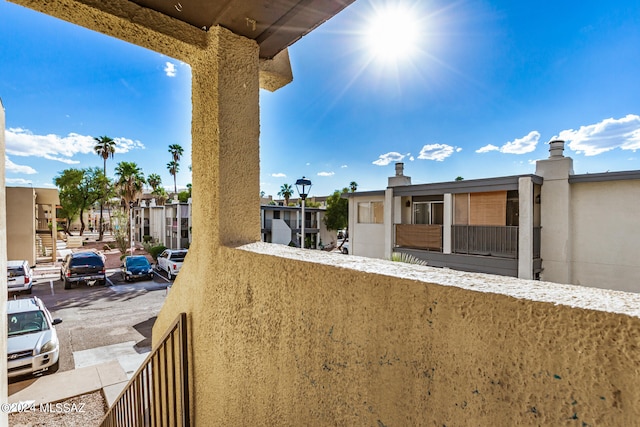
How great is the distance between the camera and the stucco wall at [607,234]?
7832 mm

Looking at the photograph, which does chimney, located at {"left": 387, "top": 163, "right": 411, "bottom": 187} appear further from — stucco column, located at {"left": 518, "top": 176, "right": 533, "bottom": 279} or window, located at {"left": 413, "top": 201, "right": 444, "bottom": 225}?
stucco column, located at {"left": 518, "top": 176, "right": 533, "bottom": 279}

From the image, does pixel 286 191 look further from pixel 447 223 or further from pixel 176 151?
pixel 447 223

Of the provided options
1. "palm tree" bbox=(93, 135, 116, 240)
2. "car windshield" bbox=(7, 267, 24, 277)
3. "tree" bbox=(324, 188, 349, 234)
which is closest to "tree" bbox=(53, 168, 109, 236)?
"palm tree" bbox=(93, 135, 116, 240)

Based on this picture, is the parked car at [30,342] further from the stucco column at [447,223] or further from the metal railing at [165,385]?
the stucco column at [447,223]

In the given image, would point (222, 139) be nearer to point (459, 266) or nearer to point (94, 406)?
point (94, 406)

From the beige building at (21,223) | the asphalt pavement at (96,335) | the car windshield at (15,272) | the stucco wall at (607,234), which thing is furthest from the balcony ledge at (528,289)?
the beige building at (21,223)

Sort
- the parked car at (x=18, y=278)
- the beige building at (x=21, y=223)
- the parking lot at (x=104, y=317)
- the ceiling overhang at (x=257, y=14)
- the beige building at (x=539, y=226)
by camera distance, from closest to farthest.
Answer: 1. the ceiling overhang at (x=257, y=14)
2. the parking lot at (x=104, y=317)
3. the beige building at (x=539, y=226)
4. the parked car at (x=18, y=278)
5. the beige building at (x=21, y=223)

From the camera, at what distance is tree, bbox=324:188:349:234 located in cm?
2544

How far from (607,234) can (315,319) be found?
1106 centimetres

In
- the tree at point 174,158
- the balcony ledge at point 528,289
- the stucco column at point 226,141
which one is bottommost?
the balcony ledge at point 528,289

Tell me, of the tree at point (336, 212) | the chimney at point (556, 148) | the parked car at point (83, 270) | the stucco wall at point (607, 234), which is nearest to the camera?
the stucco wall at point (607, 234)

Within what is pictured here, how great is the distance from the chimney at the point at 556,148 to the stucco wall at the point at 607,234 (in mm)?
1108

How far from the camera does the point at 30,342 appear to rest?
5.90 meters

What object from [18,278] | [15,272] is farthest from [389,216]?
[15,272]
